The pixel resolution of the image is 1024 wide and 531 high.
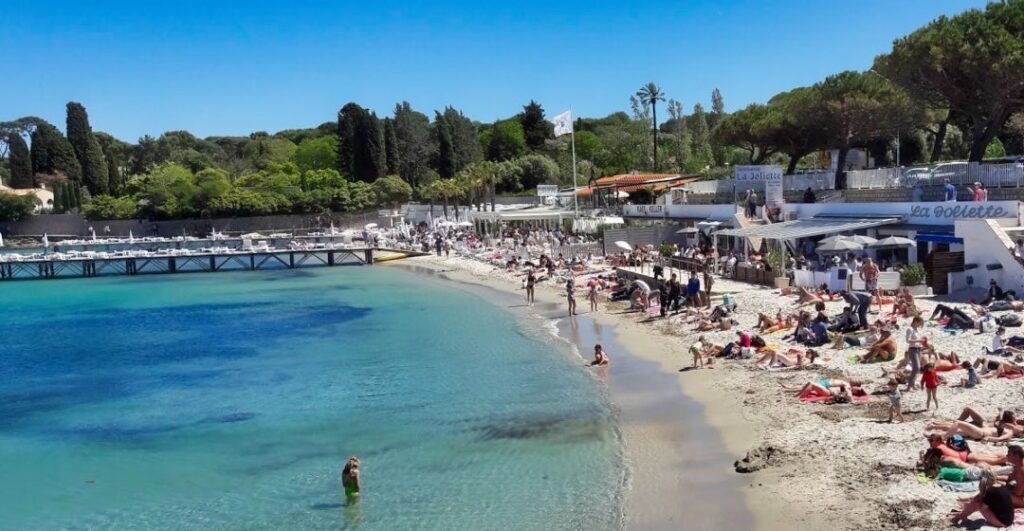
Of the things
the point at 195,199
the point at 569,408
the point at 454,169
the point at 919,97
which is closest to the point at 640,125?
the point at 454,169

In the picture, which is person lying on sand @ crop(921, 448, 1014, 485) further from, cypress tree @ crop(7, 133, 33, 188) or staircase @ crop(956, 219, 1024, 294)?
cypress tree @ crop(7, 133, 33, 188)

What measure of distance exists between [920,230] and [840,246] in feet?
12.2

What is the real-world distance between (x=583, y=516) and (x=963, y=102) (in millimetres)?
28303

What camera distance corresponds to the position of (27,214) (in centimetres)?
10300

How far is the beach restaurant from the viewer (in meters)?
23.1

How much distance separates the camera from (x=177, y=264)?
72.2m

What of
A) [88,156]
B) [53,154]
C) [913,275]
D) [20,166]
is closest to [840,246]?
[913,275]

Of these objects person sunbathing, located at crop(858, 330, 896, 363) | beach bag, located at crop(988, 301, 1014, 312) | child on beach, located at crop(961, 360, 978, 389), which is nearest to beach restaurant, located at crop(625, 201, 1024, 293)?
beach bag, located at crop(988, 301, 1014, 312)

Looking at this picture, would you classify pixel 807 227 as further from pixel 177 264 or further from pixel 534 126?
pixel 534 126

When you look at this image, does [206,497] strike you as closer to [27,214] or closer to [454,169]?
[454,169]

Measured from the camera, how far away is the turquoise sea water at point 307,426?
1320cm

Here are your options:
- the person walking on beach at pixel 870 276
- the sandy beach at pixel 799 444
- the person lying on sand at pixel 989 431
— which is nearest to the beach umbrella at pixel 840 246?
the person walking on beach at pixel 870 276

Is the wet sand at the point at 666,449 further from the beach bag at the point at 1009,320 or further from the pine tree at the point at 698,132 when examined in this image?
the pine tree at the point at 698,132

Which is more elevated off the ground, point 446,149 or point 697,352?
point 446,149
